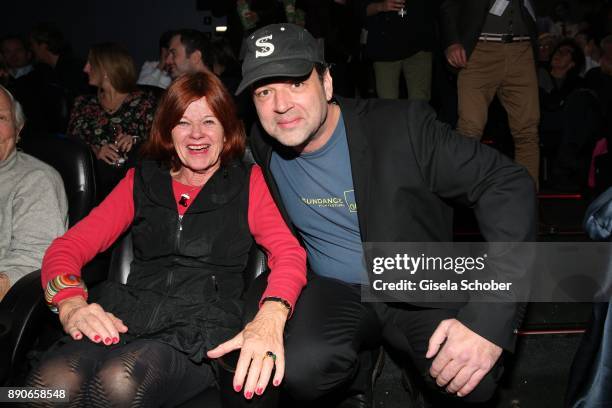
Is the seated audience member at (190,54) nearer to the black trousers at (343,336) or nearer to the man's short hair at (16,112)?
the man's short hair at (16,112)

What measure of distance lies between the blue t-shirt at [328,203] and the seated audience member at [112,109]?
1660 millimetres

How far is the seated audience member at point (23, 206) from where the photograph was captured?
195 cm

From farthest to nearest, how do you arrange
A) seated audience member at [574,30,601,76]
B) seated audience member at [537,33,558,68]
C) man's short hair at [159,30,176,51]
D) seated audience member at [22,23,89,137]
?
1. seated audience member at [574,30,601,76]
2. seated audience member at [537,33,558,68]
3. man's short hair at [159,30,176,51]
4. seated audience member at [22,23,89,137]

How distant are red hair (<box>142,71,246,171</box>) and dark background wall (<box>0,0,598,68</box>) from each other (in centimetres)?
531

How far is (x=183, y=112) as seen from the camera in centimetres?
188

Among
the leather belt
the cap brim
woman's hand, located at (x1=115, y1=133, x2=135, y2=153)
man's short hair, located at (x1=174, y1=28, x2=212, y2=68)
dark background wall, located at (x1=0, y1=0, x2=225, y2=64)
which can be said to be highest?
dark background wall, located at (x1=0, y1=0, x2=225, y2=64)

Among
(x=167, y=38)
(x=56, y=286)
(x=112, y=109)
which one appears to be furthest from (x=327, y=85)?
(x=167, y=38)

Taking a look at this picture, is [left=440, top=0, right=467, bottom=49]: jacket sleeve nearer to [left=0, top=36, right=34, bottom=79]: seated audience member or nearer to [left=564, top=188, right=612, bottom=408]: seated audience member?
[left=564, top=188, right=612, bottom=408]: seated audience member

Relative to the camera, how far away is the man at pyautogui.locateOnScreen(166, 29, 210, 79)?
359 centimetres

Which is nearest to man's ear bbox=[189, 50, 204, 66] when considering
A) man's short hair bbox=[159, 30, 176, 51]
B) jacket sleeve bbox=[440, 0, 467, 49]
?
man's short hair bbox=[159, 30, 176, 51]

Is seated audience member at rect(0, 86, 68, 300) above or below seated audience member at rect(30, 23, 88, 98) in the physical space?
below

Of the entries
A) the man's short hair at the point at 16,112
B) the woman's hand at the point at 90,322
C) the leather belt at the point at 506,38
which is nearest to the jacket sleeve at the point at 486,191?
the woman's hand at the point at 90,322

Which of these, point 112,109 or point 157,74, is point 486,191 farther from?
point 157,74

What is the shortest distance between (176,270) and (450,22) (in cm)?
219
